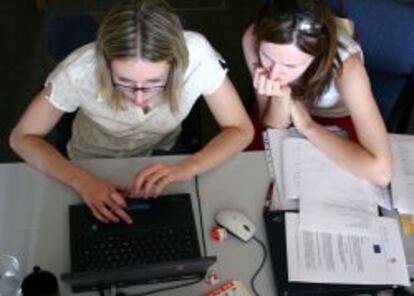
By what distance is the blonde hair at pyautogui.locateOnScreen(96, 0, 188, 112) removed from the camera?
1.27 m

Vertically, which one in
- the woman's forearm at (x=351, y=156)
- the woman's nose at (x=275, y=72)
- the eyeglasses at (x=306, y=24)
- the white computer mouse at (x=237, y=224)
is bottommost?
the white computer mouse at (x=237, y=224)

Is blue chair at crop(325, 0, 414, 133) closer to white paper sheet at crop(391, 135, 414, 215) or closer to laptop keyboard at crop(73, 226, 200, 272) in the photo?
white paper sheet at crop(391, 135, 414, 215)

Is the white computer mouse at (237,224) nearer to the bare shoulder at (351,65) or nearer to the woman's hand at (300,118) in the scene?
the woman's hand at (300,118)

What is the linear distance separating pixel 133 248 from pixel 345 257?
0.48 m

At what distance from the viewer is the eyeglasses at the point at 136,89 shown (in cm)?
136

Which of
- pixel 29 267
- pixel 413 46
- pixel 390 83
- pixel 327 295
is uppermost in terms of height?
pixel 413 46

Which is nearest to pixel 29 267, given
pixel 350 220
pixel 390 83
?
pixel 350 220

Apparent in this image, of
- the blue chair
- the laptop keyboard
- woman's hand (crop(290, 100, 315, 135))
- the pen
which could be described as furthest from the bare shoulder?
the laptop keyboard

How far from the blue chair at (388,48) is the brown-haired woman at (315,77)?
22 centimetres

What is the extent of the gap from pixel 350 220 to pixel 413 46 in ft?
2.15

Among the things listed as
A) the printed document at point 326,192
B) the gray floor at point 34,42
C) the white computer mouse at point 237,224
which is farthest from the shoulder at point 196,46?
the gray floor at point 34,42

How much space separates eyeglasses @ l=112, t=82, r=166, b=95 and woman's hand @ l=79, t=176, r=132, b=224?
9.4 inches

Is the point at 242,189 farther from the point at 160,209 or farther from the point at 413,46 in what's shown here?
the point at 413,46

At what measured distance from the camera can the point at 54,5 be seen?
298 centimetres
